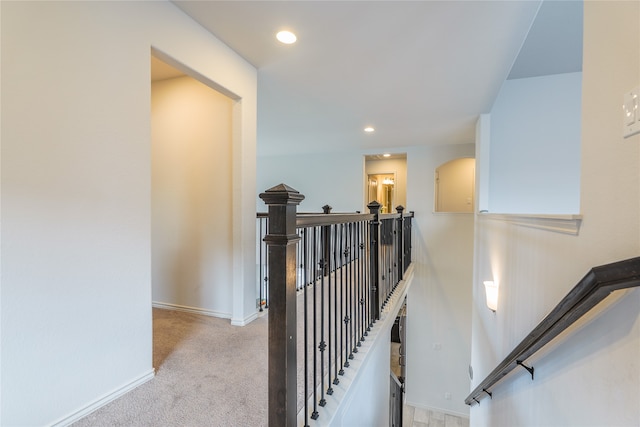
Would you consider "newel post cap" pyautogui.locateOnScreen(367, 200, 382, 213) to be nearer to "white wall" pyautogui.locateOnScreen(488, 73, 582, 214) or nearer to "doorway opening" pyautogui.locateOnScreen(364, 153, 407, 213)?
"white wall" pyautogui.locateOnScreen(488, 73, 582, 214)

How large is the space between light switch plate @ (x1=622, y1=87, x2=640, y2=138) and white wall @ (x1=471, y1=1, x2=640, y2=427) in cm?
3

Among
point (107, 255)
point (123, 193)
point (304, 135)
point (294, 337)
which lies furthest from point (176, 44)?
point (304, 135)

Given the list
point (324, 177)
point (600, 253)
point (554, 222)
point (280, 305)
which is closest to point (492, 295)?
point (554, 222)

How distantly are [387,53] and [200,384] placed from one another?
284 centimetres

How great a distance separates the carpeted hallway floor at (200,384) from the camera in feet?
4.99

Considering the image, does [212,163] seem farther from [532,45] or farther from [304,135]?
[532,45]

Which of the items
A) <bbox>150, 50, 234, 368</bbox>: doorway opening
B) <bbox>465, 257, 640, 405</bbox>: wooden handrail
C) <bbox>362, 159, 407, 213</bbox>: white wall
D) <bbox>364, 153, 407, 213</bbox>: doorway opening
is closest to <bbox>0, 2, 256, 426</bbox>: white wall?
<bbox>150, 50, 234, 368</bbox>: doorway opening

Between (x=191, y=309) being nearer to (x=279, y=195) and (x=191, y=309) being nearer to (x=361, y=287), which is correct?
(x=361, y=287)

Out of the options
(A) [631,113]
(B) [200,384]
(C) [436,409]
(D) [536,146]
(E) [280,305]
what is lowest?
(C) [436,409]

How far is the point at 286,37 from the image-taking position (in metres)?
2.36

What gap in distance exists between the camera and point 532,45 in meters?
3.48

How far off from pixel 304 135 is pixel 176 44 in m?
3.57

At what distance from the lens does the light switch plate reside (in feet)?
2.71

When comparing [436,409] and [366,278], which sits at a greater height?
[366,278]
